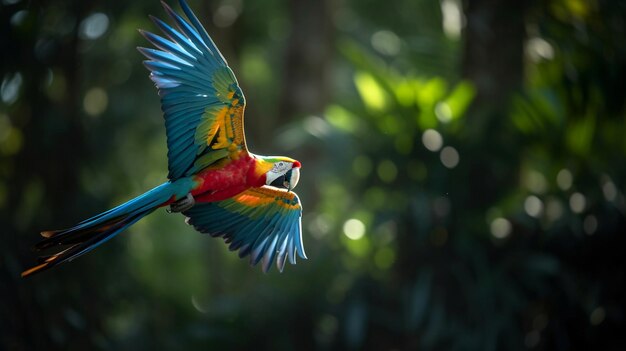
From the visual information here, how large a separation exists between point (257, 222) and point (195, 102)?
2.16 feet

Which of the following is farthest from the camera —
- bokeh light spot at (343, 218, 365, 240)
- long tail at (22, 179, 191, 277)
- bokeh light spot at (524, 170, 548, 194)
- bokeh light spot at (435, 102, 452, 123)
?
bokeh light spot at (524, 170, 548, 194)

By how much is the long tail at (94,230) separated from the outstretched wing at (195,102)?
6.8 inches

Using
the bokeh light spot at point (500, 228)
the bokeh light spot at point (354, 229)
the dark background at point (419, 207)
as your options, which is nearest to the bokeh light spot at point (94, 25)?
the dark background at point (419, 207)

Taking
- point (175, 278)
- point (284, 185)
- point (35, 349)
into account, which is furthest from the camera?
point (175, 278)

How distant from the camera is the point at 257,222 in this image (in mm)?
3422

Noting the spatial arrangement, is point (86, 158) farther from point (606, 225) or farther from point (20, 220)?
point (606, 225)

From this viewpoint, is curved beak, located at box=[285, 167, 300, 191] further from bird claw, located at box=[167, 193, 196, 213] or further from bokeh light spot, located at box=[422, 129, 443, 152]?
bokeh light spot, located at box=[422, 129, 443, 152]

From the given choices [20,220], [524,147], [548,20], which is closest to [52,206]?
[20,220]

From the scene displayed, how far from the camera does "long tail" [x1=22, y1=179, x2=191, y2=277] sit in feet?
8.55

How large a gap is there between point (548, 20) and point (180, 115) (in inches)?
169

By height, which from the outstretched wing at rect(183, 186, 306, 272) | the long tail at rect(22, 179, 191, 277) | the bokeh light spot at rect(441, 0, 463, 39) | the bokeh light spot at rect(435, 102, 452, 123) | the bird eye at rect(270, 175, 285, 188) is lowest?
the bokeh light spot at rect(435, 102, 452, 123)

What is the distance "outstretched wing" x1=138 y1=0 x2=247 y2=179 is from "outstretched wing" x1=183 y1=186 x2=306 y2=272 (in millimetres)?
417

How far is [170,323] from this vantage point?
6816 mm

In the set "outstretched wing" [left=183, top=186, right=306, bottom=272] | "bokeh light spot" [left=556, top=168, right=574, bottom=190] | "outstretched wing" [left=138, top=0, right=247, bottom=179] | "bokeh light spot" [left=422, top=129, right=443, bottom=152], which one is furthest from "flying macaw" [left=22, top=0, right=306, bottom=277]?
"bokeh light spot" [left=556, top=168, right=574, bottom=190]
